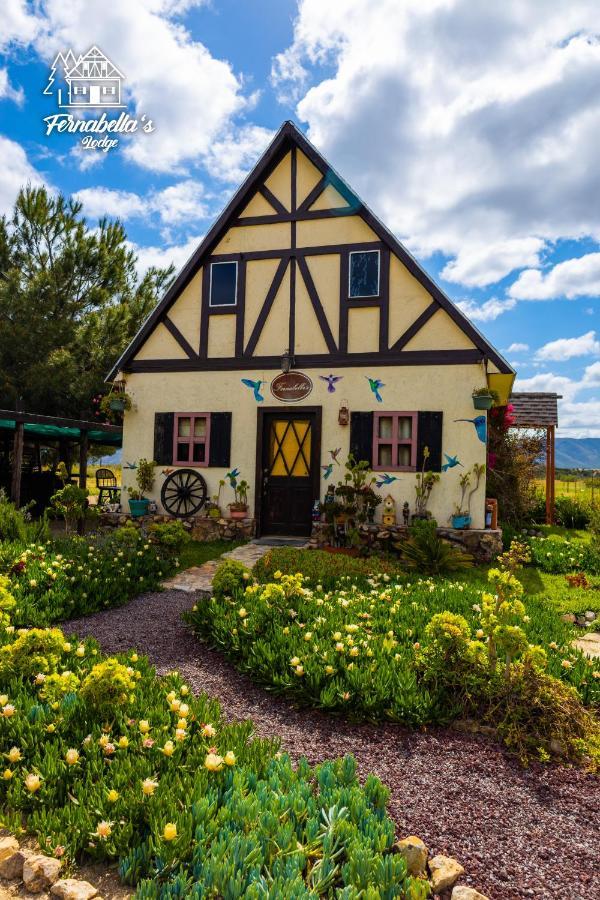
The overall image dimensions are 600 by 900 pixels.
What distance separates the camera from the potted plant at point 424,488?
30.4ft

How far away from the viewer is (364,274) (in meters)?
9.95

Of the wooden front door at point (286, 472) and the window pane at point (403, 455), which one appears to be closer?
the window pane at point (403, 455)

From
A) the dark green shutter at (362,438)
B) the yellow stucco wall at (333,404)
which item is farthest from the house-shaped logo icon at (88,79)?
the dark green shutter at (362,438)

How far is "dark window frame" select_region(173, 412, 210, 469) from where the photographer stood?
34.7 feet

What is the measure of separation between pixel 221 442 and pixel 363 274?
4.23m

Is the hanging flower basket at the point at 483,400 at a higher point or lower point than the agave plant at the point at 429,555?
higher

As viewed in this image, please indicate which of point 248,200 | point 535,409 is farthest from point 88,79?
point 535,409

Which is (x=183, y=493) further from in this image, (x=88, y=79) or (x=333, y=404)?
(x=88, y=79)

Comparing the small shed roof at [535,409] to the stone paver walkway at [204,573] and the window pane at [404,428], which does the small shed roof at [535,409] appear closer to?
the window pane at [404,428]

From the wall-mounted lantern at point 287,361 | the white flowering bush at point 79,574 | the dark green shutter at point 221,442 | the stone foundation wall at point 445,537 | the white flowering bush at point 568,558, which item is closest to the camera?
the white flowering bush at point 79,574

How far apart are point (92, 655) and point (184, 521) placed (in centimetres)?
652

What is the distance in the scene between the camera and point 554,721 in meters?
3.22

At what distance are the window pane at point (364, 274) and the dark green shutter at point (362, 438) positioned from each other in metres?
2.33

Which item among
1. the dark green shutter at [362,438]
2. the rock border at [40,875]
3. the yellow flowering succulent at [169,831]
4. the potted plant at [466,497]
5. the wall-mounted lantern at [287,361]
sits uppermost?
the wall-mounted lantern at [287,361]
